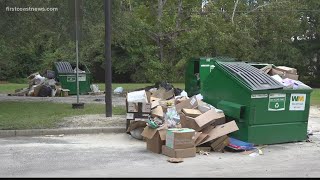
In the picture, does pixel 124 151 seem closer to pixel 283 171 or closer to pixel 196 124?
pixel 196 124

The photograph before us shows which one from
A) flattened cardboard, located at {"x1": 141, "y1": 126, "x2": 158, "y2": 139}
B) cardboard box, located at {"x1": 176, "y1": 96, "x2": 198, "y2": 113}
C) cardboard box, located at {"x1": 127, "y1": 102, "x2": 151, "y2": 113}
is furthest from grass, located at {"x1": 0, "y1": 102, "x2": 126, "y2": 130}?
cardboard box, located at {"x1": 176, "y1": 96, "x2": 198, "y2": 113}

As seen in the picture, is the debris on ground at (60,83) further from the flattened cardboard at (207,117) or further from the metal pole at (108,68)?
the flattened cardboard at (207,117)

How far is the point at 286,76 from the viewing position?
31.9ft

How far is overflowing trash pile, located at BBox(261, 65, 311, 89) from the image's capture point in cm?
896

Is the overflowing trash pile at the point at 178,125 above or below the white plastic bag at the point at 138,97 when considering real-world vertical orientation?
below

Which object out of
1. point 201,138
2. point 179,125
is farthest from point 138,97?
point 201,138

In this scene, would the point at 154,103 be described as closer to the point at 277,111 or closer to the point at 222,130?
the point at 222,130

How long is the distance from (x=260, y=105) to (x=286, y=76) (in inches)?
70.8

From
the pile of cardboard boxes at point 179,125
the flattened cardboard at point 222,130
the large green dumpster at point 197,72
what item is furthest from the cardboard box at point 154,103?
the large green dumpster at point 197,72

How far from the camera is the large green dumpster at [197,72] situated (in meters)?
14.7

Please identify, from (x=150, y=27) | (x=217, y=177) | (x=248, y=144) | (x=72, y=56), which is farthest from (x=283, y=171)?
(x=72, y=56)

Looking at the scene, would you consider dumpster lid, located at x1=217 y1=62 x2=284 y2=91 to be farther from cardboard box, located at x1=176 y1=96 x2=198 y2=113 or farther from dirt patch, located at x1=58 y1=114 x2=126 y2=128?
dirt patch, located at x1=58 y1=114 x2=126 y2=128

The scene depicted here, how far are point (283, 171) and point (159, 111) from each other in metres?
3.21

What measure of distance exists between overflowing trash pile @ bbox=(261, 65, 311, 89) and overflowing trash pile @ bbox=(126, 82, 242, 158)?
59.9 inches
